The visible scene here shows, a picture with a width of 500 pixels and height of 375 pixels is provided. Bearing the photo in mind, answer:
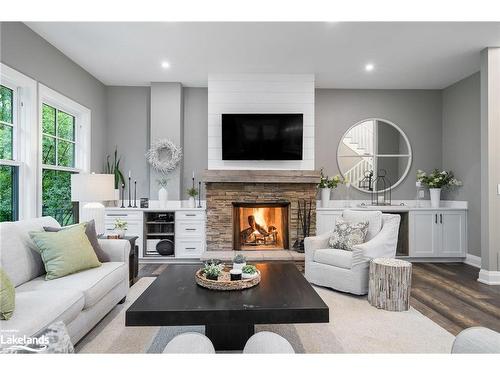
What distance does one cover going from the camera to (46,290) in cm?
198

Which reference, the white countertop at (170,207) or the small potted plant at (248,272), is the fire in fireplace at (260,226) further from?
the small potted plant at (248,272)

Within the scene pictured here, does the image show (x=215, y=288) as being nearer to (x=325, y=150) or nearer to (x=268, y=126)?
(x=268, y=126)

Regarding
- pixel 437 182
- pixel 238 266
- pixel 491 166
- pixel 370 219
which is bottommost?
pixel 238 266

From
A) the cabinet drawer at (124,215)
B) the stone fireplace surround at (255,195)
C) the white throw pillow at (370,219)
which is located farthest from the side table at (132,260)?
→ the white throw pillow at (370,219)

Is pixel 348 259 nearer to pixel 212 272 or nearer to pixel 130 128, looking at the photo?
pixel 212 272

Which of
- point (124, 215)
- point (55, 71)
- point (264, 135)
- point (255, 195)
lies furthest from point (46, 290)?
point (264, 135)

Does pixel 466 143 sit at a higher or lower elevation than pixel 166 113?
lower

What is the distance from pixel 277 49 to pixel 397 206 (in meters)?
3.06

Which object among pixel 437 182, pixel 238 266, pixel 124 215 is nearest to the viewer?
pixel 238 266

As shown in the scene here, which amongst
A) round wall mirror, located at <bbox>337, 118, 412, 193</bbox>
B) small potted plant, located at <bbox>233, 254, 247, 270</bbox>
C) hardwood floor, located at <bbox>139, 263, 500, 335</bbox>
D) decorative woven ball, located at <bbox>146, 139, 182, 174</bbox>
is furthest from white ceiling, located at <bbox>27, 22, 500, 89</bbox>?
hardwood floor, located at <bbox>139, 263, 500, 335</bbox>

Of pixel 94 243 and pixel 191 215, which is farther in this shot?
pixel 191 215

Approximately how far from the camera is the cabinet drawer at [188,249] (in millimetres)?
4562

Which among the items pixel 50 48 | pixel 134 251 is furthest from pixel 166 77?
pixel 134 251
